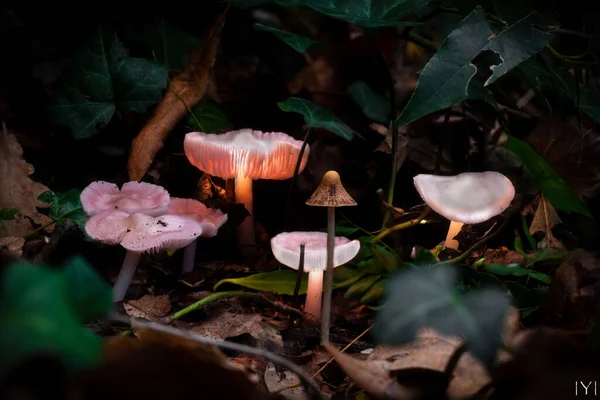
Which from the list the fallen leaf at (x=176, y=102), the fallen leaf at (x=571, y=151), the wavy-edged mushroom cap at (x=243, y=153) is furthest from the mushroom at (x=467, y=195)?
the fallen leaf at (x=176, y=102)

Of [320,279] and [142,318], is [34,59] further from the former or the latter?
[320,279]

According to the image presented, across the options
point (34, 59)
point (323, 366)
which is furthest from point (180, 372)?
point (34, 59)

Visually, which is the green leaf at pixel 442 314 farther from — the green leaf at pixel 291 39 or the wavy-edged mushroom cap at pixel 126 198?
the green leaf at pixel 291 39

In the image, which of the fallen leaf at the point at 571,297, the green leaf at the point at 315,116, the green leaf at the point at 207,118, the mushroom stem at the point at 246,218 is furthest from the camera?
the green leaf at the point at 207,118

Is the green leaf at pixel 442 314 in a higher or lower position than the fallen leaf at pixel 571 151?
lower

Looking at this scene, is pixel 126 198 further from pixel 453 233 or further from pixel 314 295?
pixel 453 233

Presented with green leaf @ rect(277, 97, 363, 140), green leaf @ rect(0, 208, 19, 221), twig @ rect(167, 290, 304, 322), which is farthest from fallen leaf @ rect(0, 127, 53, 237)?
green leaf @ rect(277, 97, 363, 140)

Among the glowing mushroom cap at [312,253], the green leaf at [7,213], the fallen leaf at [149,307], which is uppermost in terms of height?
the green leaf at [7,213]

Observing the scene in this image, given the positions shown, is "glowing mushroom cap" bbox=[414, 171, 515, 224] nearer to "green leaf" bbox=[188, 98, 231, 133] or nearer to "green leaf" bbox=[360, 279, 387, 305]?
"green leaf" bbox=[360, 279, 387, 305]

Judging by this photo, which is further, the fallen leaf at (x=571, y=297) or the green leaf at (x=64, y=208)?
the green leaf at (x=64, y=208)
